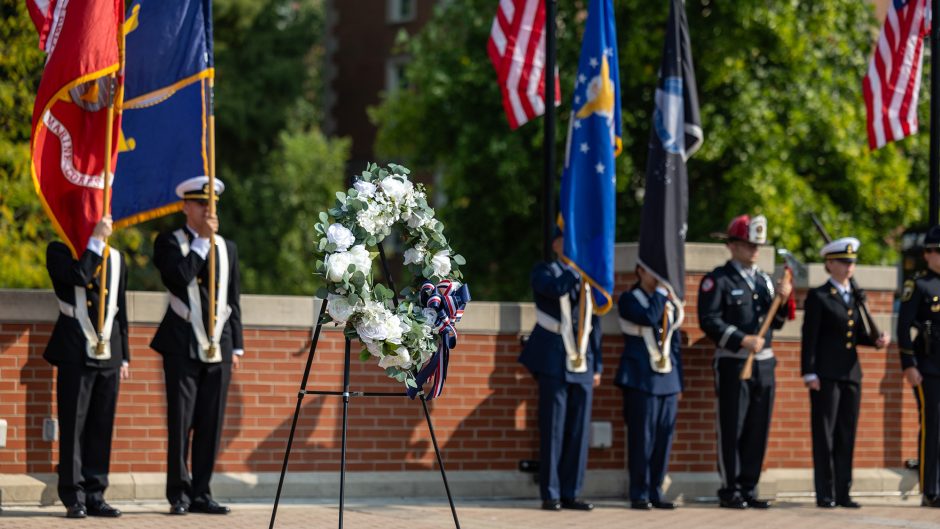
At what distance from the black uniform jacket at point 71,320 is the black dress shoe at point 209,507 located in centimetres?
110

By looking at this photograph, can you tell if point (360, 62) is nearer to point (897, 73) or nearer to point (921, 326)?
point (897, 73)

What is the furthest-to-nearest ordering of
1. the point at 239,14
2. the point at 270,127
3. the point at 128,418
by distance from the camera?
the point at 270,127 < the point at 239,14 < the point at 128,418

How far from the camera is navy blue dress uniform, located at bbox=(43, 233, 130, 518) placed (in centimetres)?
984

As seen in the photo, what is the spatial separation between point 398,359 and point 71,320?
9.10 feet

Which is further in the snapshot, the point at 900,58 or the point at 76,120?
the point at 900,58

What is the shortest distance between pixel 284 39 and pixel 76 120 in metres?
35.3

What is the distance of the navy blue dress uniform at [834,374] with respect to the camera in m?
11.9

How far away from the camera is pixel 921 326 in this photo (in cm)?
1232

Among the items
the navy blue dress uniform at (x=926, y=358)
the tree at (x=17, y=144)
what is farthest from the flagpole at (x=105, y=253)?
the tree at (x=17, y=144)

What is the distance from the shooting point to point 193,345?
402 inches

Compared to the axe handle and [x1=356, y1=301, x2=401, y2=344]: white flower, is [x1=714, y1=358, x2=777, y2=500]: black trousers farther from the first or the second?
[x1=356, y1=301, x2=401, y2=344]: white flower

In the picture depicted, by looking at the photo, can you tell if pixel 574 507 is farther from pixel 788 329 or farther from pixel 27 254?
pixel 27 254

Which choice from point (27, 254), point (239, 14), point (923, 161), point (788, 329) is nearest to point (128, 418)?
point (788, 329)

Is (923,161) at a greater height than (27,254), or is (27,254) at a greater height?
(923,161)
